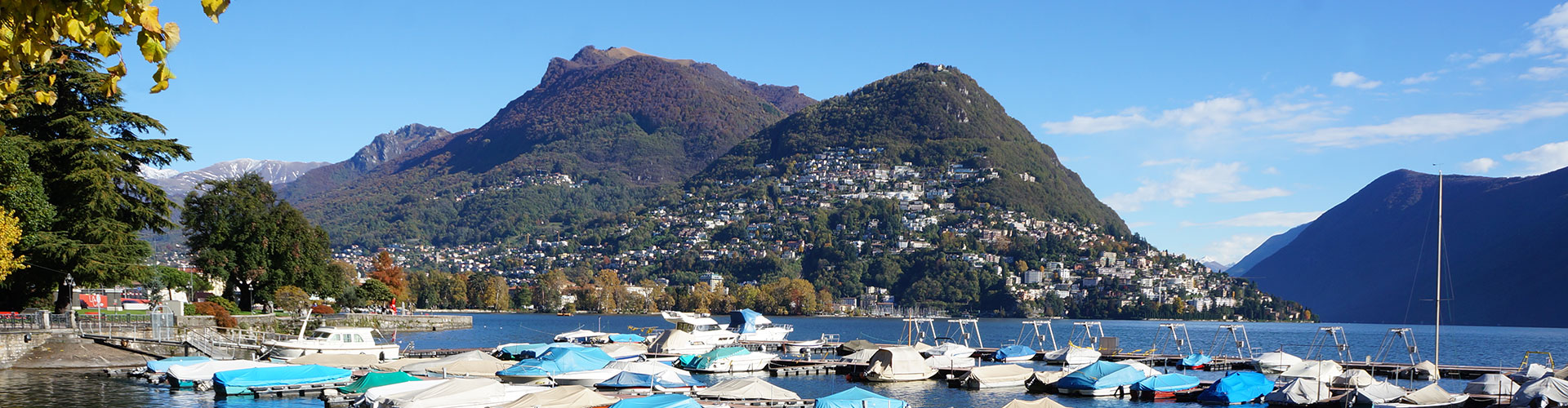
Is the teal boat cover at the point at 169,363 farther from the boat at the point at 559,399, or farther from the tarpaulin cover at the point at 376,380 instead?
the boat at the point at 559,399

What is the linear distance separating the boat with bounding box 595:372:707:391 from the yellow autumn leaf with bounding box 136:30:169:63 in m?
37.6

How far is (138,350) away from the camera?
52.5 m

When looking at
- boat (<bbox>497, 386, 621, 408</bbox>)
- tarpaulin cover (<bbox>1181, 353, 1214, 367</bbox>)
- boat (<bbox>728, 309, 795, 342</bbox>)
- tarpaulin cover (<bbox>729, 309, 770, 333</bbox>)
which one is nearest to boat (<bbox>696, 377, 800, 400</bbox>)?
boat (<bbox>497, 386, 621, 408</bbox>)

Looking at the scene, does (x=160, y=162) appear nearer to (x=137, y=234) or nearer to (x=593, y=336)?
(x=137, y=234)

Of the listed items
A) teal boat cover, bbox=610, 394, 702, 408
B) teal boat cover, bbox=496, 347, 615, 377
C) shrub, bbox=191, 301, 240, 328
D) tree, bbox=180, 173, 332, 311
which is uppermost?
tree, bbox=180, 173, 332, 311

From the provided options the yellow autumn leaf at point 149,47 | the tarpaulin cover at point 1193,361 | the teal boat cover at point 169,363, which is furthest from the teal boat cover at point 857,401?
the tarpaulin cover at point 1193,361

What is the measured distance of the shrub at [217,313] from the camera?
66.3 m

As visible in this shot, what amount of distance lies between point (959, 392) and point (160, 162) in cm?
4016

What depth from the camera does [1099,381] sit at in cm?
4847

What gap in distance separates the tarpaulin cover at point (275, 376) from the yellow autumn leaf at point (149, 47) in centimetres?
3963

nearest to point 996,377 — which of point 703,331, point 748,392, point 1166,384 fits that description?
point 1166,384

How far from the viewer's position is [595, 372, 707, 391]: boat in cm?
4381

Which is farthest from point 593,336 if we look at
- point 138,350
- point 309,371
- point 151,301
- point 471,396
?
point 471,396

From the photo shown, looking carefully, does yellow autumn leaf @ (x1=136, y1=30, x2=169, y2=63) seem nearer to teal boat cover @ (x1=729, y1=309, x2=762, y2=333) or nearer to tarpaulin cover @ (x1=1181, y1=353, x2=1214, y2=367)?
tarpaulin cover @ (x1=1181, y1=353, x2=1214, y2=367)
